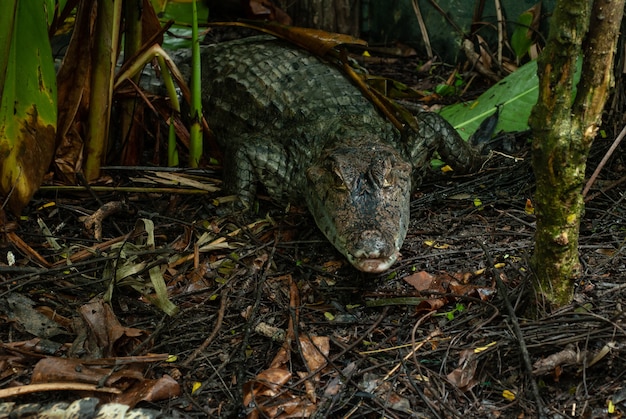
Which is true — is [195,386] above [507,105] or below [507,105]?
below

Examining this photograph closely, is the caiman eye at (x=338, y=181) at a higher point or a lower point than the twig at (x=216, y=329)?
higher

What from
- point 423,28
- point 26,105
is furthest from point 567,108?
point 423,28

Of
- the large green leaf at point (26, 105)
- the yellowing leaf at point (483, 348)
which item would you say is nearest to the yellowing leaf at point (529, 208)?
the yellowing leaf at point (483, 348)

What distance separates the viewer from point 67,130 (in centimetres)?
343

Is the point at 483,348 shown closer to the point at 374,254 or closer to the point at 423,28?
the point at 374,254

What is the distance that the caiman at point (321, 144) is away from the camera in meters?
2.99

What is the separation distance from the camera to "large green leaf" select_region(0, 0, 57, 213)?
3.04 meters

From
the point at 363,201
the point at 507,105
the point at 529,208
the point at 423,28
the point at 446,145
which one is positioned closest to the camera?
the point at 363,201

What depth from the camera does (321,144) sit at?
11.8ft

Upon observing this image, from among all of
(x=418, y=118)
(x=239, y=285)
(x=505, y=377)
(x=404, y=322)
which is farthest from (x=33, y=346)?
(x=418, y=118)

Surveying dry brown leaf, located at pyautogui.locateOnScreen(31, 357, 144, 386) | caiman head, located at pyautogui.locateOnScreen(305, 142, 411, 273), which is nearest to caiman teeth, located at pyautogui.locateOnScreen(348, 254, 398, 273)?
caiman head, located at pyautogui.locateOnScreen(305, 142, 411, 273)

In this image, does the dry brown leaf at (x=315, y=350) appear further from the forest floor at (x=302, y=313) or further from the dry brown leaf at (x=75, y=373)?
the dry brown leaf at (x=75, y=373)

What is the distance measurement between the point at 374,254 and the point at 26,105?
5.21 ft

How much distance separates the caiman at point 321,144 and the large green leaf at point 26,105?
93 centimetres
